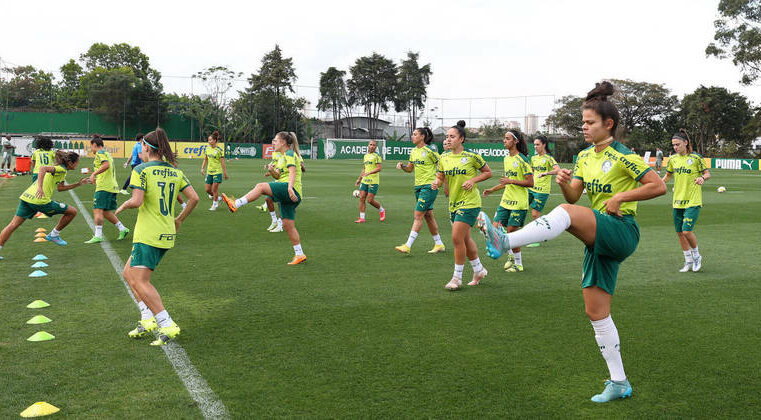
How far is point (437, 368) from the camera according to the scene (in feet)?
15.2

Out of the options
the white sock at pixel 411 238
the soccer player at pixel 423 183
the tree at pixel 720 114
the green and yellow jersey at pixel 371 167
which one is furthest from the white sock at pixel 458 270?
the tree at pixel 720 114

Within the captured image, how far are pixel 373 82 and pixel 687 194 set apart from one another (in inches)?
2919

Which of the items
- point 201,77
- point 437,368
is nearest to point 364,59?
point 201,77

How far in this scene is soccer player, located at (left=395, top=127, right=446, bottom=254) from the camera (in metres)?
9.85

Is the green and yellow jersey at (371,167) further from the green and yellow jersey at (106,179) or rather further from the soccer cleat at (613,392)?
the soccer cleat at (613,392)

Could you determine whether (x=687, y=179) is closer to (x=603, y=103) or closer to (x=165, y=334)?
(x=603, y=103)

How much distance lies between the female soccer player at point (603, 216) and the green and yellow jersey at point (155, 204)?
9.72 ft

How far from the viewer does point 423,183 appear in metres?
10.5

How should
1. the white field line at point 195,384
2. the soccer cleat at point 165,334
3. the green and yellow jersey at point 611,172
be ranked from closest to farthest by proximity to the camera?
the white field line at point 195,384
the green and yellow jersey at point 611,172
the soccer cleat at point 165,334

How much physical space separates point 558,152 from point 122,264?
6045cm

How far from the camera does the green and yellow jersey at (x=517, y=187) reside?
8.99 m

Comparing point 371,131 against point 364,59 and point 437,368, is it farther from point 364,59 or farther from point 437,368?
point 437,368

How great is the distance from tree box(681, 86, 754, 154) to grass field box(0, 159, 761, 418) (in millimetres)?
56937

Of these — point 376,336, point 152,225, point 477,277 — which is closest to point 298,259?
point 477,277
